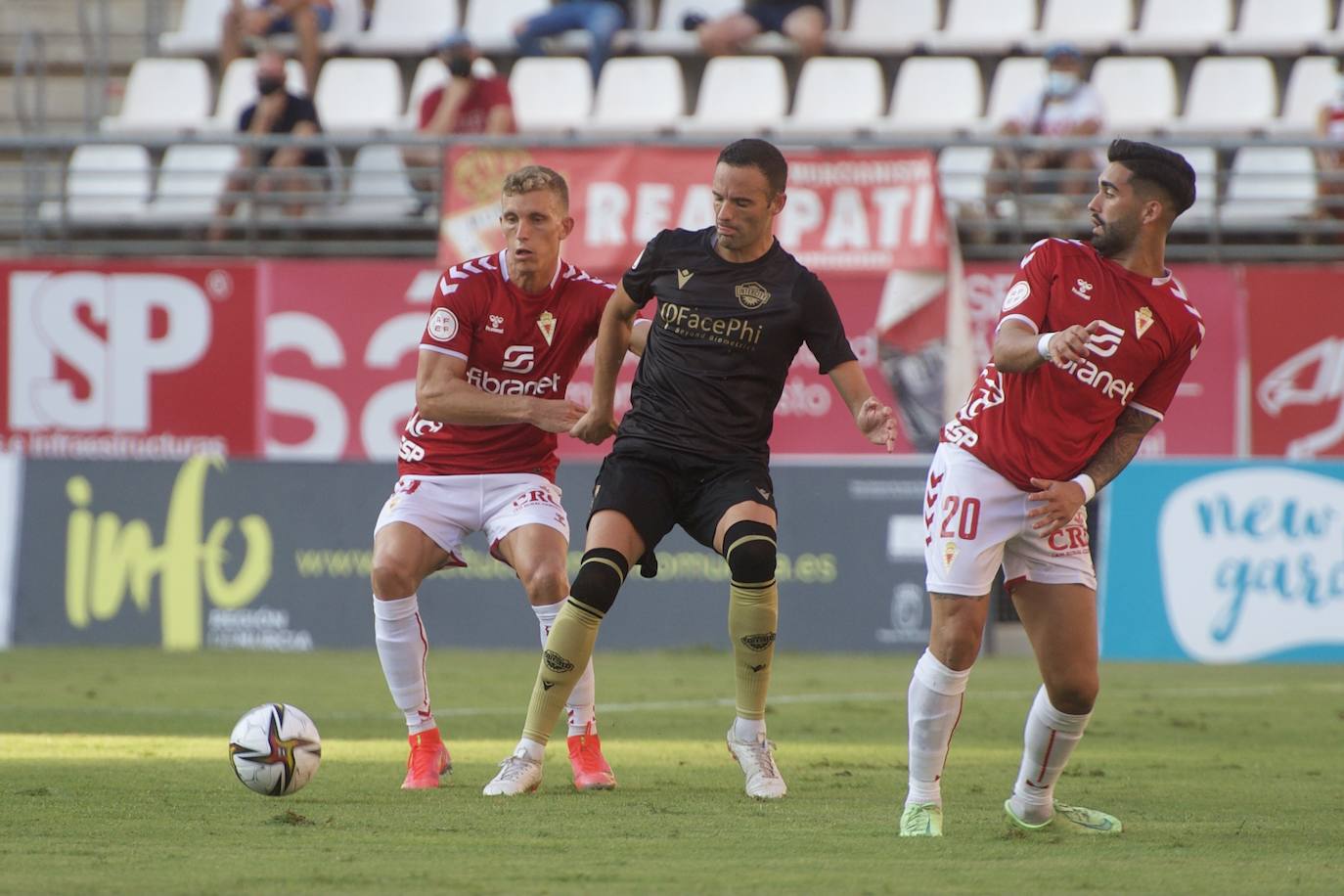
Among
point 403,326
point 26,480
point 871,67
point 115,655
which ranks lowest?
point 115,655

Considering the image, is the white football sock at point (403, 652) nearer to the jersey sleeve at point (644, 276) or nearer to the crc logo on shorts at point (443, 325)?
the crc logo on shorts at point (443, 325)

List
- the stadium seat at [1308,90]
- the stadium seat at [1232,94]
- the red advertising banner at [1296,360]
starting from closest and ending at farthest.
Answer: the red advertising banner at [1296,360], the stadium seat at [1308,90], the stadium seat at [1232,94]

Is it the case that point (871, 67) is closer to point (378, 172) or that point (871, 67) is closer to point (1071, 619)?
point (378, 172)

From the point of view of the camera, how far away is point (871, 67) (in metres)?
19.1

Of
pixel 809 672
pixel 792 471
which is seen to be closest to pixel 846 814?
pixel 809 672

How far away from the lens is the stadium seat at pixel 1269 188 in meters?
17.2

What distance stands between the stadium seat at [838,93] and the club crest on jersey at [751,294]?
11.7m

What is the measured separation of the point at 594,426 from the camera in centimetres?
736

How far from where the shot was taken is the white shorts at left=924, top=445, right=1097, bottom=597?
20.6ft

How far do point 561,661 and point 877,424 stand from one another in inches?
58.2

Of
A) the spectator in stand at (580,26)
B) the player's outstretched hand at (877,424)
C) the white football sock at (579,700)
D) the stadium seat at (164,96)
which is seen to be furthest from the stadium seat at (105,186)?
the player's outstretched hand at (877,424)

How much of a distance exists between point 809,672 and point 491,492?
610 cm

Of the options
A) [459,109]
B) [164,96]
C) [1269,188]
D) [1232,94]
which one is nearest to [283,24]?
[164,96]

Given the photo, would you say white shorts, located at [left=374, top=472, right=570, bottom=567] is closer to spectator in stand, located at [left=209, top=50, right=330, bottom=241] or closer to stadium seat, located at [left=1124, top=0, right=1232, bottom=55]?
spectator in stand, located at [left=209, top=50, right=330, bottom=241]
